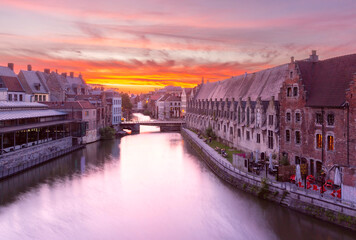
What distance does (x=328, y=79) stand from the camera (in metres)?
36.2

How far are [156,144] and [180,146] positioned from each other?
6861 millimetres

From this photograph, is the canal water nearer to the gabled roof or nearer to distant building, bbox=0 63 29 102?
distant building, bbox=0 63 29 102

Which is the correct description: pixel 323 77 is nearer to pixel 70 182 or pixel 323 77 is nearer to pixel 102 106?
pixel 70 182

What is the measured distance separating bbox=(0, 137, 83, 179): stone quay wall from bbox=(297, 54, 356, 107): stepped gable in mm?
41599

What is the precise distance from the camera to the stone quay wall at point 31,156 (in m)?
44.6

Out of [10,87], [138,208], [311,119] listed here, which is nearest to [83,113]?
[10,87]

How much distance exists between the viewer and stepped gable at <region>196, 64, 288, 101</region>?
54688 millimetres

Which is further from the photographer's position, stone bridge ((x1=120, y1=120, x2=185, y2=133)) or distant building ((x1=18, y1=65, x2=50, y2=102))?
stone bridge ((x1=120, y1=120, x2=185, y2=133))

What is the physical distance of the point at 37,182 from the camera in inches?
1711

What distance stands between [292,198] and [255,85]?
36689 mm

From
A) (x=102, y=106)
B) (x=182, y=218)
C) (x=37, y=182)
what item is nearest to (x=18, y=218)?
(x=37, y=182)

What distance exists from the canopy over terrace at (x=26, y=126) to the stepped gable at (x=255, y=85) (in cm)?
3957

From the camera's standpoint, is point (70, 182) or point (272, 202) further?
point (70, 182)

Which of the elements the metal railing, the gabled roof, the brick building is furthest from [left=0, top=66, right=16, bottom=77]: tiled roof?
the brick building
